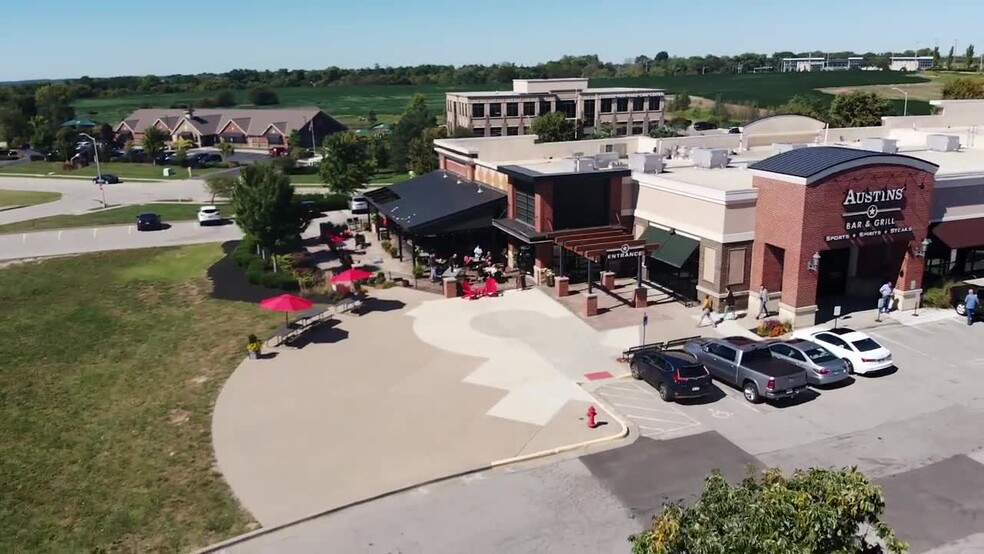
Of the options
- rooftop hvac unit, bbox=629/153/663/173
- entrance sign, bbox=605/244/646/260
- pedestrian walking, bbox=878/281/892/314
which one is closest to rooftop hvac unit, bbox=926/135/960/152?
pedestrian walking, bbox=878/281/892/314

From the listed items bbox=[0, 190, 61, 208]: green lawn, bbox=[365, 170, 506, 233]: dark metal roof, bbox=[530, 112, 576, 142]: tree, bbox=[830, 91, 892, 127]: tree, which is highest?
bbox=[830, 91, 892, 127]: tree

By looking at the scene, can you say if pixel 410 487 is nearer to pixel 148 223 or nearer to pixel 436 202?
pixel 436 202

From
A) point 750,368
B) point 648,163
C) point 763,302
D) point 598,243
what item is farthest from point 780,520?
point 648,163

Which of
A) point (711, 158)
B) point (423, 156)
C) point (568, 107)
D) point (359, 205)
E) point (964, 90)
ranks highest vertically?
point (964, 90)

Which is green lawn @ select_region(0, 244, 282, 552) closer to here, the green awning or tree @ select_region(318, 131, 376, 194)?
the green awning

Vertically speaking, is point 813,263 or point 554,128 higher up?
point 554,128

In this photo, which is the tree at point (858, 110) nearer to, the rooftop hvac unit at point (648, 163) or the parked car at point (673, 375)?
the rooftop hvac unit at point (648, 163)

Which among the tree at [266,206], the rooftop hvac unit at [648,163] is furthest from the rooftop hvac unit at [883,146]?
the tree at [266,206]
